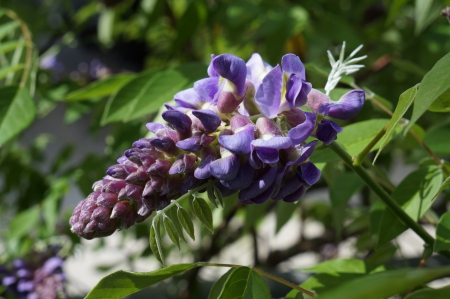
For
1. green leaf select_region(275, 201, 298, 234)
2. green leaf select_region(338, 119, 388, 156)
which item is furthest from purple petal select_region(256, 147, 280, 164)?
green leaf select_region(275, 201, 298, 234)

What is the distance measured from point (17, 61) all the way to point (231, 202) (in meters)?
0.69

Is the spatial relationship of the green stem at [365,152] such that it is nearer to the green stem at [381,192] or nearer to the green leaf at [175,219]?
the green stem at [381,192]

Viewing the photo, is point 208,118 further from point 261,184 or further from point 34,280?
point 34,280

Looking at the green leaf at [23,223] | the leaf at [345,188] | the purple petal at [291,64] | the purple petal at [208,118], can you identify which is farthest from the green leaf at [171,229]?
the green leaf at [23,223]

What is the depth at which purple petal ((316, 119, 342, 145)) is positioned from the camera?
1.69 ft

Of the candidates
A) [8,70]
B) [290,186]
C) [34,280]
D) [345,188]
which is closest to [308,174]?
[290,186]

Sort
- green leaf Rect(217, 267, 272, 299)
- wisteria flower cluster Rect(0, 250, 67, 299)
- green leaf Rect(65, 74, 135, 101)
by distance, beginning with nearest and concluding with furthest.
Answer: green leaf Rect(217, 267, 272, 299) < green leaf Rect(65, 74, 135, 101) < wisteria flower cluster Rect(0, 250, 67, 299)

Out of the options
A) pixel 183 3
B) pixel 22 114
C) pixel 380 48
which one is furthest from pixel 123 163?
pixel 183 3

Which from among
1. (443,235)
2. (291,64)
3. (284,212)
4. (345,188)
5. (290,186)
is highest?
(291,64)

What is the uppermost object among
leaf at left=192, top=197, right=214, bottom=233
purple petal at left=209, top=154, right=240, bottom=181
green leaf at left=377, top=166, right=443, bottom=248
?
purple petal at left=209, top=154, right=240, bottom=181

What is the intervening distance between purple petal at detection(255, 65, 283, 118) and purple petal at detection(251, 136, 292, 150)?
0.14ft

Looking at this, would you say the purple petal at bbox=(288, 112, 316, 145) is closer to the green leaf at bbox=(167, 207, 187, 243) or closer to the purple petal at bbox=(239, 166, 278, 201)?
the purple petal at bbox=(239, 166, 278, 201)

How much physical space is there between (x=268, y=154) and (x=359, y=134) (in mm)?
287

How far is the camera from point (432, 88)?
45cm
